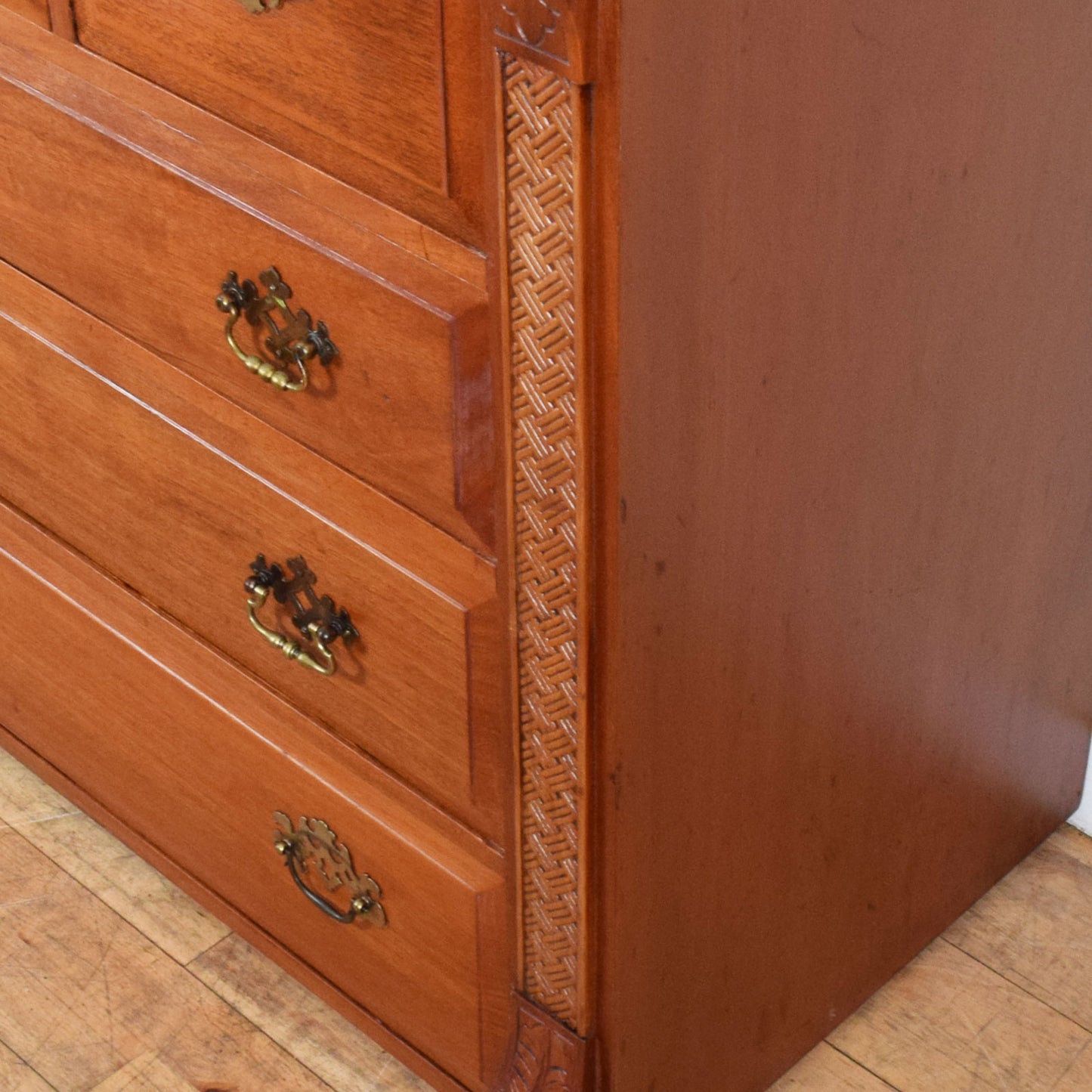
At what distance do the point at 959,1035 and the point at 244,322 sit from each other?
801 mm

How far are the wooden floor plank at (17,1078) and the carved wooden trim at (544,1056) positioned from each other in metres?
0.43

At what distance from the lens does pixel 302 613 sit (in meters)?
1.11

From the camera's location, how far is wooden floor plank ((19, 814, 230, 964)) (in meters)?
1.47

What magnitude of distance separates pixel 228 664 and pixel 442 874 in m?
0.24

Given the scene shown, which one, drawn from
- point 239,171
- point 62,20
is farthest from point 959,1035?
point 62,20

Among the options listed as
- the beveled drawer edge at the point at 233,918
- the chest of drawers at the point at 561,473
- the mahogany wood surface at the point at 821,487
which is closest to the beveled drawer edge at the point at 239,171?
the chest of drawers at the point at 561,473

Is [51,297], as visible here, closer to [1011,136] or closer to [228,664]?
[228,664]

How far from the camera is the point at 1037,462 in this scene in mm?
1231

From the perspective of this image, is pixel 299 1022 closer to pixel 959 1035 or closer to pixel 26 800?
pixel 26 800

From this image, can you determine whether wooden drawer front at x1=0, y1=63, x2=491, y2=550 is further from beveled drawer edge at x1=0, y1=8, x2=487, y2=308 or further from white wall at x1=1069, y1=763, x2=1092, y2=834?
white wall at x1=1069, y1=763, x2=1092, y2=834

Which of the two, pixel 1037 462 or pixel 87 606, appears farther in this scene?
pixel 87 606

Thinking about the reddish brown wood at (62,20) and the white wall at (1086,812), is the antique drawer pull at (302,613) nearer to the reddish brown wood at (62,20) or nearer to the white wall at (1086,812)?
the reddish brown wood at (62,20)

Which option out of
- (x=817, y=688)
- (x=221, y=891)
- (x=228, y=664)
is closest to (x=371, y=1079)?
(x=221, y=891)

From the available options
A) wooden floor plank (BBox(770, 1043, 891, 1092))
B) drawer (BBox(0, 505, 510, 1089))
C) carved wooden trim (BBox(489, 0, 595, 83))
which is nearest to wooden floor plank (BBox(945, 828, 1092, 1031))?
wooden floor plank (BBox(770, 1043, 891, 1092))
